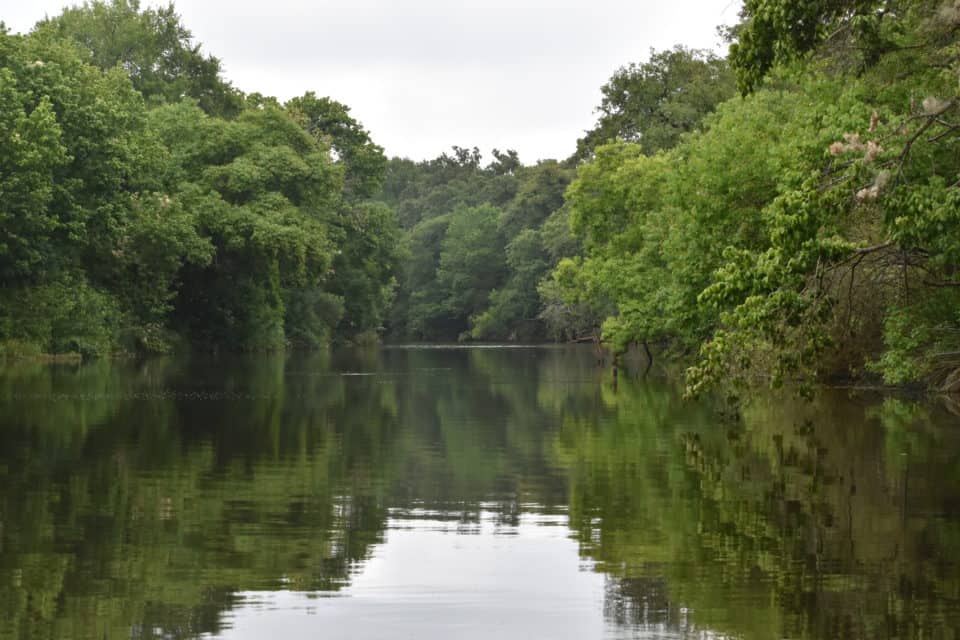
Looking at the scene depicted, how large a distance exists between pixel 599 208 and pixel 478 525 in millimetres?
49935

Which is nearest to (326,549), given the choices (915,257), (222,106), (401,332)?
(915,257)

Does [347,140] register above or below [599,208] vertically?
above

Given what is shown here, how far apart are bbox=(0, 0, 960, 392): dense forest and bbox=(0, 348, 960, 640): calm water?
6.66 feet

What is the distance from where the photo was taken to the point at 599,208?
64.1 m

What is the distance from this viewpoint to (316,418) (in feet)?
97.5

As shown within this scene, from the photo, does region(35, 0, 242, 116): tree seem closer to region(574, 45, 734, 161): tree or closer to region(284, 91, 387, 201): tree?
region(284, 91, 387, 201): tree

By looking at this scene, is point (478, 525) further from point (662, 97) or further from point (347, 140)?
point (347, 140)

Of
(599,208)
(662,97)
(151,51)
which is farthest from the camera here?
(151,51)

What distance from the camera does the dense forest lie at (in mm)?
18062

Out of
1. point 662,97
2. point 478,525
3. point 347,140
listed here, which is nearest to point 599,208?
point 662,97

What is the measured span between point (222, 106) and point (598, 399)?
66.3m

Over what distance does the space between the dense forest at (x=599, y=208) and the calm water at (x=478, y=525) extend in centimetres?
203

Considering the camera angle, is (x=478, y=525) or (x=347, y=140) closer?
(x=478, y=525)

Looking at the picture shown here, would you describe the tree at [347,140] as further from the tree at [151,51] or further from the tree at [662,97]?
the tree at [662,97]
